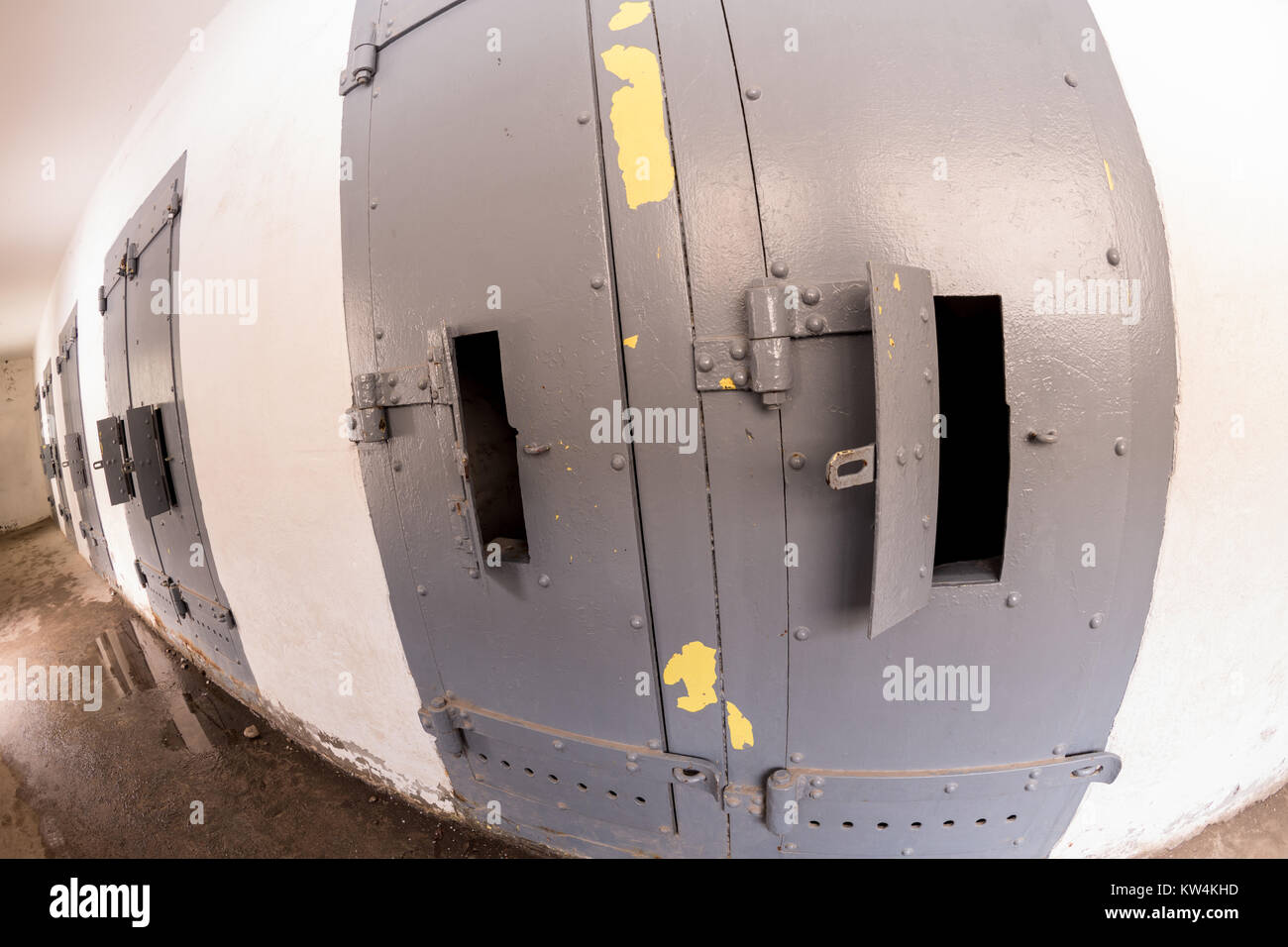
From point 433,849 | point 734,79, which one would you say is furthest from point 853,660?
point 433,849

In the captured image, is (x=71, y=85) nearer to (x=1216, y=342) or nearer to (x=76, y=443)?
(x=76, y=443)

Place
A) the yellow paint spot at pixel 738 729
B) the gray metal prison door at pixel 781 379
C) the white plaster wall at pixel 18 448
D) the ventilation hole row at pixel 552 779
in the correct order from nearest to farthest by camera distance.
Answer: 1. the gray metal prison door at pixel 781 379
2. the yellow paint spot at pixel 738 729
3. the ventilation hole row at pixel 552 779
4. the white plaster wall at pixel 18 448

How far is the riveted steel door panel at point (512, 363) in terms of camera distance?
1206 millimetres

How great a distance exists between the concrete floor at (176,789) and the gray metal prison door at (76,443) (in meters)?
2.06

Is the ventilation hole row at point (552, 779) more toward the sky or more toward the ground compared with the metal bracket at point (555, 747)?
more toward the ground

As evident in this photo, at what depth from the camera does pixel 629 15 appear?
1.21 m

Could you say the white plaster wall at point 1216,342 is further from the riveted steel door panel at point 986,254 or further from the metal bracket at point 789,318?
the metal bracket at point 789,318

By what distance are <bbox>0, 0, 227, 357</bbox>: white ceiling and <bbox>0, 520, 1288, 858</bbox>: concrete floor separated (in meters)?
3.66

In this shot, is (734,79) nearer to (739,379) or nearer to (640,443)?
(739,379)

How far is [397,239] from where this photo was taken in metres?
1.39

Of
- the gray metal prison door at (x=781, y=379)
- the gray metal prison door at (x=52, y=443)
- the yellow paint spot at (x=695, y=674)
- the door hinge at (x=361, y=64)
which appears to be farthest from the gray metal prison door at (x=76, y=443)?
Answer: the yellow paint spot at (x=695, y=674)

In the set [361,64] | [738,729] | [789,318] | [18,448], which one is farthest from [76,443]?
[18,448]

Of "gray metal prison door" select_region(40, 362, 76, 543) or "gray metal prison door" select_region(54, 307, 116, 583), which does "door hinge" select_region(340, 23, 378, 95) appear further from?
"gray metal prison door" select_region(40, 362, 76, 543)

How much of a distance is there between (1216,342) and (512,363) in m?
1.79
